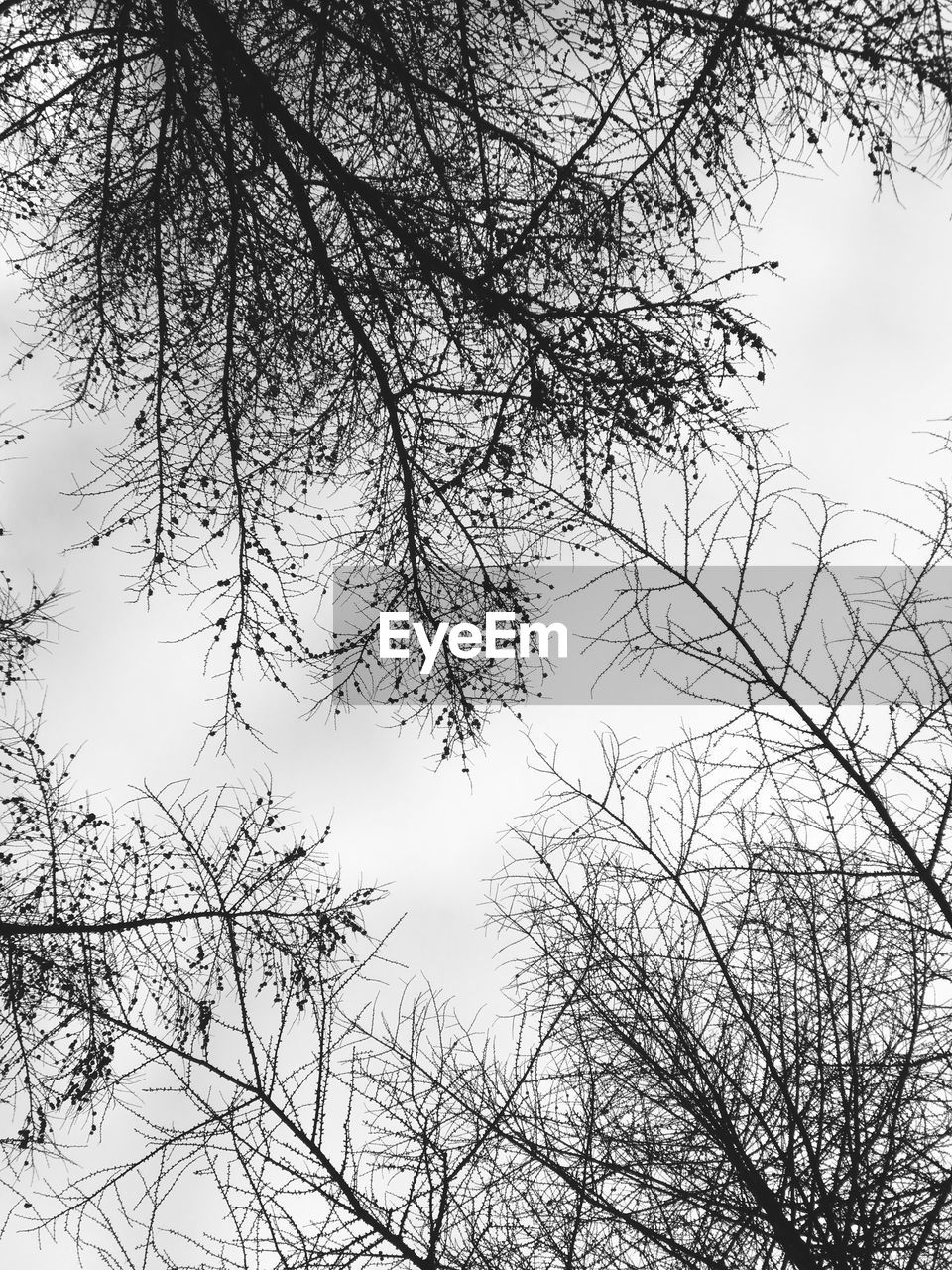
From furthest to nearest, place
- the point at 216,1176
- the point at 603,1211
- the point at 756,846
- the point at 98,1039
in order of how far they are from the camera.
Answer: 1. the point at 98,1039
2. the point at 756,846
3. the point at 603,1211
4. the point at 216,1176

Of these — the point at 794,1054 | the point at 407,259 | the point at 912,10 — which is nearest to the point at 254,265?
the point at 407,259

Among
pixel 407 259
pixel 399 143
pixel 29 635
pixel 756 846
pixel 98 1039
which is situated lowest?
pixel 98 1039

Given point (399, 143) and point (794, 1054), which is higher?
point (399, 143)

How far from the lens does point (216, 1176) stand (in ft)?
11.8

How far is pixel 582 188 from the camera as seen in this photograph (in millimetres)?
4109

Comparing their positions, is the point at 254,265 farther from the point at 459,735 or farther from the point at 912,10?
the point at 912,10

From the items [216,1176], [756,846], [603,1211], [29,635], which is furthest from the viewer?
[29,635]

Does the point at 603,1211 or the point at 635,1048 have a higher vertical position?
the point at 635,1048

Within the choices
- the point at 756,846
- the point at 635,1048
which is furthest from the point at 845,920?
the point at 635,1048

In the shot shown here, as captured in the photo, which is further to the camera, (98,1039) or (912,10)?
(98,1039)

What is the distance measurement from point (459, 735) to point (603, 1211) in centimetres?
245

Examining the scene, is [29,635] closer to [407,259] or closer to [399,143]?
[407,259]

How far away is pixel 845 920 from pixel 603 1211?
5.46 feet

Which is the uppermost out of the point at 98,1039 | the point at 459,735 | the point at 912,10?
the point at 912,10
